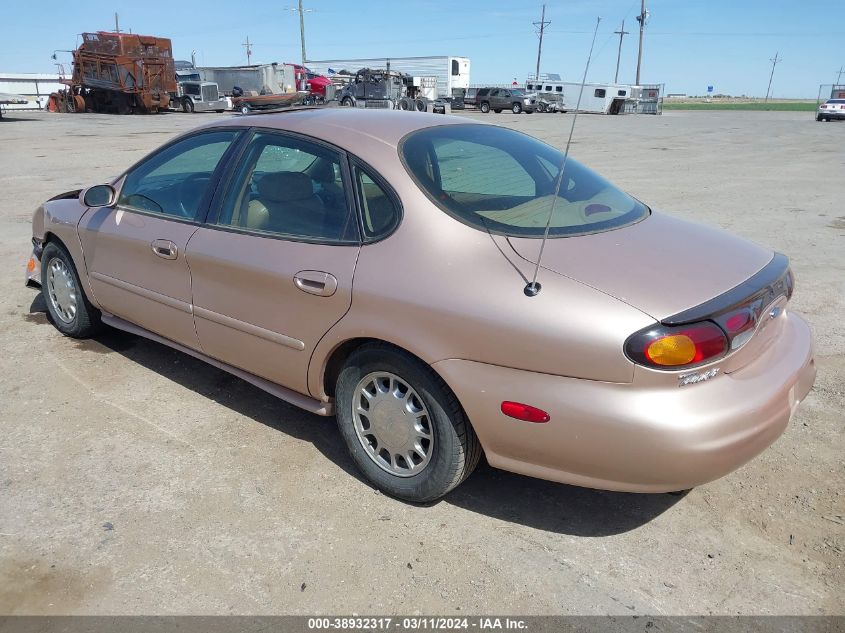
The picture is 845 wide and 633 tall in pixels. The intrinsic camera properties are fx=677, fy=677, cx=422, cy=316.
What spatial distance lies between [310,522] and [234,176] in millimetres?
1747

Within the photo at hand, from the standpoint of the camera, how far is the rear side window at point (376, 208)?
2.82 metres

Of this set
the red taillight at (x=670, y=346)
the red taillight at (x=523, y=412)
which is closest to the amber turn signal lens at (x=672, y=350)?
the red taillight at (x=670, y=346)

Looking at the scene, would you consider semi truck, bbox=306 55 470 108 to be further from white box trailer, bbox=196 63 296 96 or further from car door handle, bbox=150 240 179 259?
car door handle, bbox=150 240 179 259

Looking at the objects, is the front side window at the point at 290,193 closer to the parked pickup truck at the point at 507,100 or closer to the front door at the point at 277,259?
the front door at the point at 277,259

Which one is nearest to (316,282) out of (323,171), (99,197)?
(323,171)

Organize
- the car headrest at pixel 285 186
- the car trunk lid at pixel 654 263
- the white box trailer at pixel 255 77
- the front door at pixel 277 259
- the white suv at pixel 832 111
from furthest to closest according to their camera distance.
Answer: the white box trailer at pixel 255 77
the white suv at pixel 832 111
the car headrest at pixel 285 186
the front door at pixel 277 259
the car trunk lid at pixel 654 263

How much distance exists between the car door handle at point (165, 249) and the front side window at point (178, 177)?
167 mm

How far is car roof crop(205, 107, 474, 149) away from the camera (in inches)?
123

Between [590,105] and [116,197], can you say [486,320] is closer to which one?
[116,197]

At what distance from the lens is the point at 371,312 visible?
273 cm

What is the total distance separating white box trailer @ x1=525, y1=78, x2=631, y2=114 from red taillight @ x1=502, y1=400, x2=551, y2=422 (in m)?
46.9

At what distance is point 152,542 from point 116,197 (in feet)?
7.30

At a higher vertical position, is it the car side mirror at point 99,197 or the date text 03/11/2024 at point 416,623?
the car side mirror at point 99,197

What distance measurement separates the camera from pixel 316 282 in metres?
2.90
